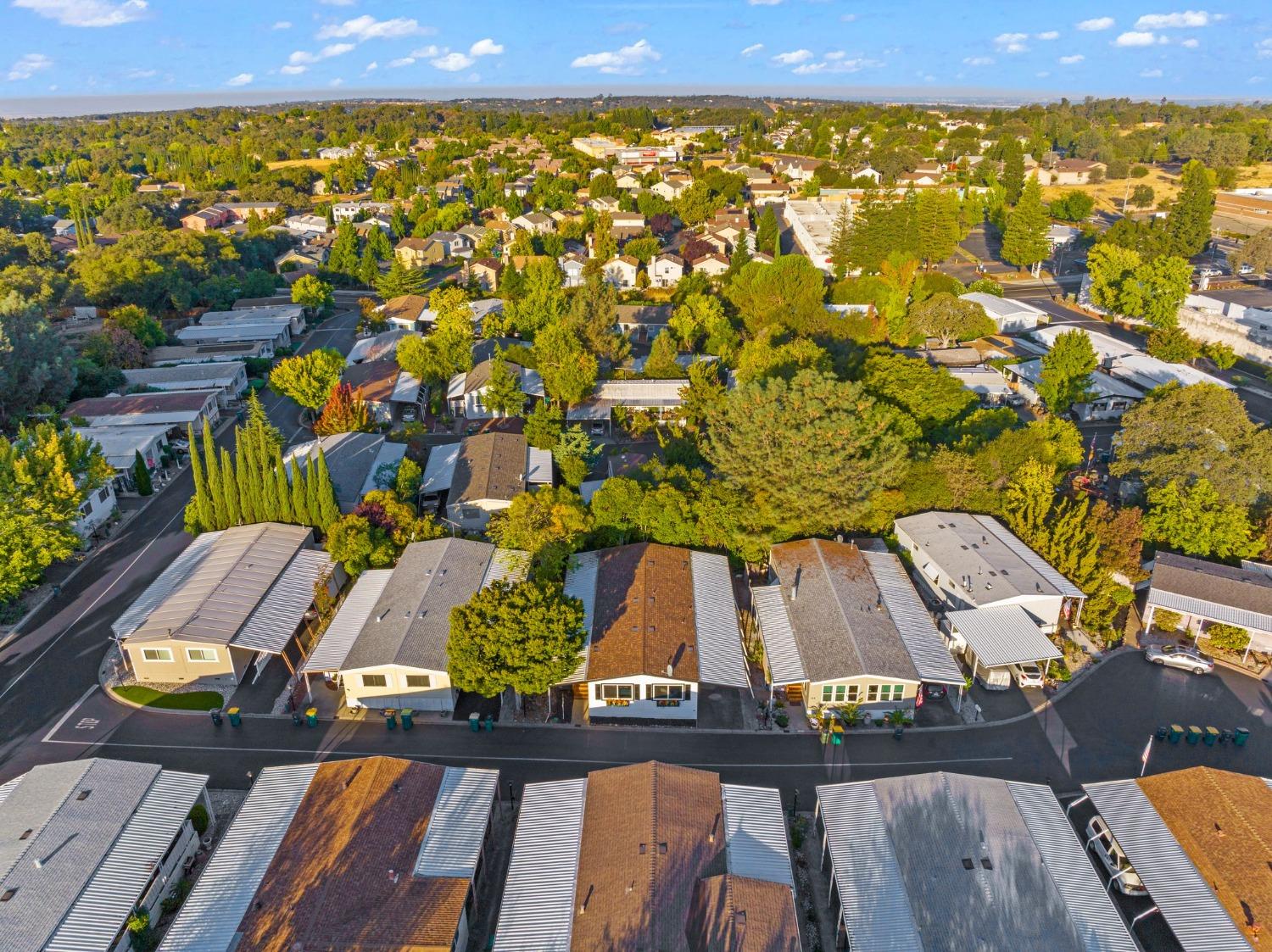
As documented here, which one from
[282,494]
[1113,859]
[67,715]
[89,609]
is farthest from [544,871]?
[89,609]

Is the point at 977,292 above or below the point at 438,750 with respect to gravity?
above

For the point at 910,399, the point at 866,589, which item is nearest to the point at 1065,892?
the point at 866,589

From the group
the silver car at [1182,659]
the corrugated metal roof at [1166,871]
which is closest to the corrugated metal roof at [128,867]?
the corrugated metal roof at [1166,871]

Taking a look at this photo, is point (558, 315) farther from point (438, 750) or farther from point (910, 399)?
point (438, 750)

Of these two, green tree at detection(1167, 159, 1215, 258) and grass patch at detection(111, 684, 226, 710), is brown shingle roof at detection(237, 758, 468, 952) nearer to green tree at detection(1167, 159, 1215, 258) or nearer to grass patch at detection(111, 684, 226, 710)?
grass patch at detection(111, 684, 226, 710)

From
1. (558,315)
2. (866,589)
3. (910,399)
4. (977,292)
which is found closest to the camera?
(866,589)

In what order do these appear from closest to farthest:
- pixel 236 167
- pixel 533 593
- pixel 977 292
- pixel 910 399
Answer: pixel 533 593 < pixel 910 399 < pixel 977 292 < pixel 236 167
